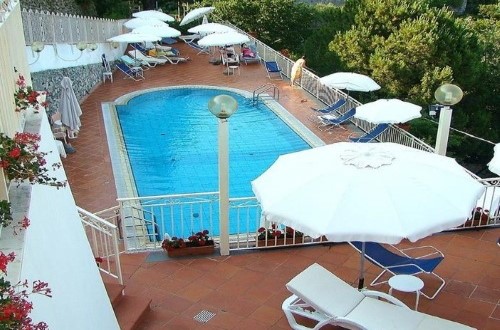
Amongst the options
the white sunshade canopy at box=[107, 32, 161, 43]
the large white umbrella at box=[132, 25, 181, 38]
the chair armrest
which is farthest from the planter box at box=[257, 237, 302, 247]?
the large white umbrella at box=[132, 25, 181, 38]

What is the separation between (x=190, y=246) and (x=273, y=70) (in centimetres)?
1177

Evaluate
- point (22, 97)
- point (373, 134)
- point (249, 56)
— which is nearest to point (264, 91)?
point (249, 56)

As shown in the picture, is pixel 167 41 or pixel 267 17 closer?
pixel 167 41

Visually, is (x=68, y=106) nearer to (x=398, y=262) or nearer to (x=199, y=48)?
(x=398, y=262)

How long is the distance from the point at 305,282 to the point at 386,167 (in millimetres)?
1424

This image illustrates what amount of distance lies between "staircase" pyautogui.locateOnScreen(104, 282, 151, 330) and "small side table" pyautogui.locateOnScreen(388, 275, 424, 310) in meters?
2.59

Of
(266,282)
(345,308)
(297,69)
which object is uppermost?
(297,69)

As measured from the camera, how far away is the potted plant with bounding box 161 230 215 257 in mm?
6750

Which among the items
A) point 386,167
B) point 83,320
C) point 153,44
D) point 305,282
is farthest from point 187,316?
→ point 153,44

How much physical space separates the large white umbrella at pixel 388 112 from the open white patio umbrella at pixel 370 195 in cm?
521

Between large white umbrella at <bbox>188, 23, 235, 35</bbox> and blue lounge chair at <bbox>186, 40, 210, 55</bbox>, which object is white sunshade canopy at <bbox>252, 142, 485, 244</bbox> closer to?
large white umbrella at <bbox>188, 23, 235, 35</bbox>

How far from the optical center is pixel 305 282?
17.8 ft

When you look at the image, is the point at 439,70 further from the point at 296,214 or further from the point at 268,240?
the point at 296,214

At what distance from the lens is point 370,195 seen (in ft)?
15.5
